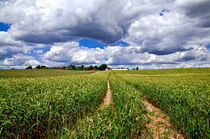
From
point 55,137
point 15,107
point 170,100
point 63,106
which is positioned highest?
point 15,107

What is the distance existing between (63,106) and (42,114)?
1.20 metres

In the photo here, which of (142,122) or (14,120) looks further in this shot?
(142,122)

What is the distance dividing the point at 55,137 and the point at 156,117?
20.5 feet

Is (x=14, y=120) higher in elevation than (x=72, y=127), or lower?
higher

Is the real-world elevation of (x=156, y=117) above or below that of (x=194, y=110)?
below

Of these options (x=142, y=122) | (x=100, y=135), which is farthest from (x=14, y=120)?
(x=142, y=122)

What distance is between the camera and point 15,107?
4707 mm

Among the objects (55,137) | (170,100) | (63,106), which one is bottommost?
(55,137)

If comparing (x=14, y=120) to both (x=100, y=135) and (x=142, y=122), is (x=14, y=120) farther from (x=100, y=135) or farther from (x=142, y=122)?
(x=142, y=122)

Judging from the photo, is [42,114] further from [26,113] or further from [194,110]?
[194,110]

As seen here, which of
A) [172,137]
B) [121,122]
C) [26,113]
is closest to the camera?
[121,122]

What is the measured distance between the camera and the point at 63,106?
5.73 m

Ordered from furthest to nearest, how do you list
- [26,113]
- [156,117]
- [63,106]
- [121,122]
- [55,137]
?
[156,117] < [63,106] < [55,137] < [26,113] < [121,122]

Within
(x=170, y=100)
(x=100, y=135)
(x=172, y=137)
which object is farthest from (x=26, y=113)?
(x=170, y=100)
